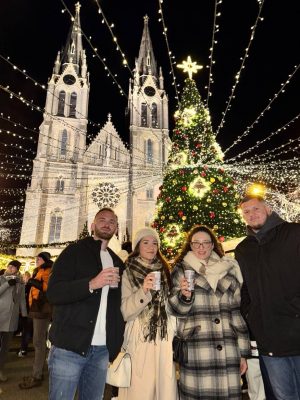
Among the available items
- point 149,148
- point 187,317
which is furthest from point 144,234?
point 149,148

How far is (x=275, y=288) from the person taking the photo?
2.21 m

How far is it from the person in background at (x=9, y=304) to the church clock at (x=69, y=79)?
32.3 meters

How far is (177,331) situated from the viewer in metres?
2.54

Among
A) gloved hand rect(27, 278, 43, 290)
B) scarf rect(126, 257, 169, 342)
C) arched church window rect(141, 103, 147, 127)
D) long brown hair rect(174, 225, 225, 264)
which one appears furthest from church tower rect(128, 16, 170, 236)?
scarf rect(126, 257, 169, 342)

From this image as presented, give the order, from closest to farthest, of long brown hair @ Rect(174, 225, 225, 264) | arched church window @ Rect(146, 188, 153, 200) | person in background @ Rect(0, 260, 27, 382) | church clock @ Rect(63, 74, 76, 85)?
long brown hair @ Rect(174, 225, 225, 264) < person in background @ Rect(0, 260, 27, 382) < arched church window @ Rect(146, 188, 153, 200) < church clock @ Rect(63, 74, 76, 85)

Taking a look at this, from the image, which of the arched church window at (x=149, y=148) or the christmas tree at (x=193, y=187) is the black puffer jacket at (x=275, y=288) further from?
the arched church window at (x=149, y=148)

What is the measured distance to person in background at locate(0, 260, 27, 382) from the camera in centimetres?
473

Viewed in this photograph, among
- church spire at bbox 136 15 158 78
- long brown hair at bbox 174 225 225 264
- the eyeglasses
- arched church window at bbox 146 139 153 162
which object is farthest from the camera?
church spire at bbox 136 15 158 78

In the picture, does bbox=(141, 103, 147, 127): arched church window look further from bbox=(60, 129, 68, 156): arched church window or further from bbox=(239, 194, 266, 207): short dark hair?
bbox=(239, 194, 266, 207): short dark hair

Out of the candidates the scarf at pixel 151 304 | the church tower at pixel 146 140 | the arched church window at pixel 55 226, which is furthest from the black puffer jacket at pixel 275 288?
the arched church window at pixel 55 226

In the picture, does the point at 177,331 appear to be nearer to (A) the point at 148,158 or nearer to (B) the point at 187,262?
(B) the point at 187,262

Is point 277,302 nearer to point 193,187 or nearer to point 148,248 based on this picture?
point 148,248

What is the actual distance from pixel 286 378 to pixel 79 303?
1.61 meters

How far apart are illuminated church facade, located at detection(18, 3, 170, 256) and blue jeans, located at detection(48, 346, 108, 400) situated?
80.0 ft
